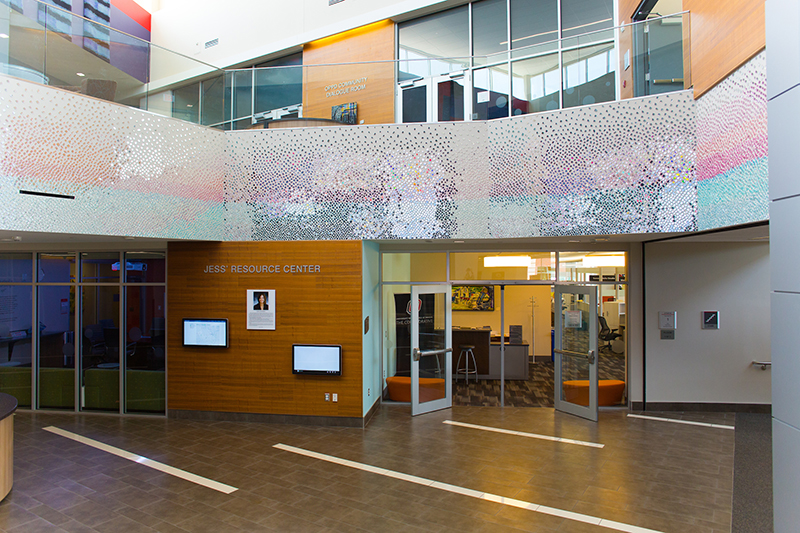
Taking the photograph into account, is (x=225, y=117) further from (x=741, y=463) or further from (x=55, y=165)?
(x=741, y=463)

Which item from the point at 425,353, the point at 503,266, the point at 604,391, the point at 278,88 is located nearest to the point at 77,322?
the point at 278,88

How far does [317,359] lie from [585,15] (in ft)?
27.0

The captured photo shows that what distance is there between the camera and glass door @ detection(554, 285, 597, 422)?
24.9 feet

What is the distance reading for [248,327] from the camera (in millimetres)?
7301

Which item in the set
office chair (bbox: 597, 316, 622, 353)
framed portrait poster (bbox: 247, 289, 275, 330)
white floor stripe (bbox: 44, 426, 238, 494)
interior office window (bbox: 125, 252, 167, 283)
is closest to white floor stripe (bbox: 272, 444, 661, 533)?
white floor stripe (bbox: 44, 426, 238, 494)

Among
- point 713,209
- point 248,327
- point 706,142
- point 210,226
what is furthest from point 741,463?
point 210,226

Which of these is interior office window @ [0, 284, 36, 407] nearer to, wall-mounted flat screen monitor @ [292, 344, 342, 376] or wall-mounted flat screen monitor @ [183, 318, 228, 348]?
wall-mounted flat screen monitor @ [183, 318, 228, 348]

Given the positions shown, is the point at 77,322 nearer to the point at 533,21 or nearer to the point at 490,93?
the point at 490,93

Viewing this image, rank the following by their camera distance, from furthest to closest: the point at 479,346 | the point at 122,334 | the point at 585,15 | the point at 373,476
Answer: the point at 479,346
the point at 585,15
the point at 122,334
the point at 373,476

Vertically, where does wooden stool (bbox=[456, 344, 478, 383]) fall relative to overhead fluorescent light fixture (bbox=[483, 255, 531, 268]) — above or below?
below

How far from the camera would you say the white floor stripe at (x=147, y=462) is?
5.16 metres

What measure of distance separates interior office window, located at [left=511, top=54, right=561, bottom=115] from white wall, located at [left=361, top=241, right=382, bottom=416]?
3.17 metres

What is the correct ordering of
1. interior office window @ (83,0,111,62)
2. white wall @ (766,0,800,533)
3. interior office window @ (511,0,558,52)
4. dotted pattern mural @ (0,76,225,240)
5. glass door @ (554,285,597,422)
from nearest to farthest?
white wall @ (766,0,800,533), dotted pattern mural @ (0,76,225,240), interior office window @ (83,0,111,62), glass door @ (554,285,597,422), interior office window @ (511,0,558,52)

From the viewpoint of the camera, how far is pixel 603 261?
8.13m
